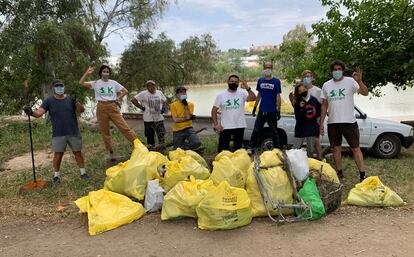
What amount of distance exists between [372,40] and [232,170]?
20.6 ft

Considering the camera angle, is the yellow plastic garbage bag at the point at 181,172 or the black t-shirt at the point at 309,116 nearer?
the yellow plastic garbage bag at the point at 181,172

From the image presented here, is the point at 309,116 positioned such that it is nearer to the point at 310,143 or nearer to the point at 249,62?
the point at 310,143

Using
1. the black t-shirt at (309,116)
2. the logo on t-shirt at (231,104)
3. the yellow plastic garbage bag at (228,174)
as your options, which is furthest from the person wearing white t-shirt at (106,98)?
the black t-shirt at (309,116)

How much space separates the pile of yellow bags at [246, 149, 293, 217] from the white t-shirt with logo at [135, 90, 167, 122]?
3647 millimetres

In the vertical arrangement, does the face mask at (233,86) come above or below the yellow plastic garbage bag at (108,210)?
above

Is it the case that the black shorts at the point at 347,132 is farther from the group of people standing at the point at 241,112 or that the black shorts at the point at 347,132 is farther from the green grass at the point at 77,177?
the green grass at the point at 77,177

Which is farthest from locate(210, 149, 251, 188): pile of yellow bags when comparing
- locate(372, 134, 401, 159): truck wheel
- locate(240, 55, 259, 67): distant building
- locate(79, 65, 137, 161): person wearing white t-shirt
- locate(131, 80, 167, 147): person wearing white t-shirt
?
locate(240, 55, 259, 67): distant building

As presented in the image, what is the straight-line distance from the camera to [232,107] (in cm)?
661

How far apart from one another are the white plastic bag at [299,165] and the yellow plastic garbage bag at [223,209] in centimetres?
73

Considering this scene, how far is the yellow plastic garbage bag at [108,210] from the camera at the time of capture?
15.3 feet

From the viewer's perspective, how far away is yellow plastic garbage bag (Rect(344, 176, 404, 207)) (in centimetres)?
505

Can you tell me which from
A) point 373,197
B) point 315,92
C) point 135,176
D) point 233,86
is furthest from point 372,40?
point 135,176

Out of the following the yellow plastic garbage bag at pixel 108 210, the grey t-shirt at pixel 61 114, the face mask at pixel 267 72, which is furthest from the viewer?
the face mask at pixel 267 72

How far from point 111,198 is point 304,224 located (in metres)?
2.23
